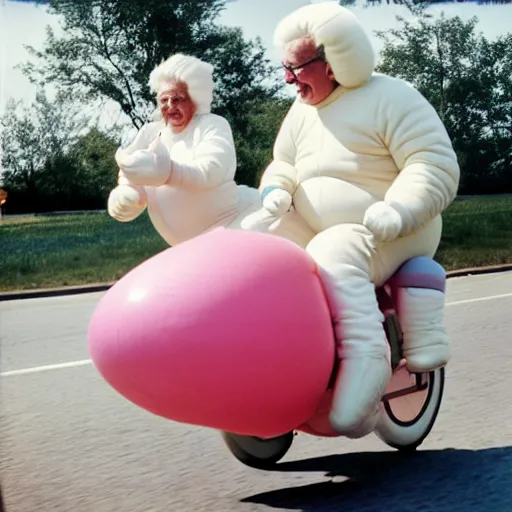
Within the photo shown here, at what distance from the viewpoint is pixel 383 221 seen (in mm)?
1859

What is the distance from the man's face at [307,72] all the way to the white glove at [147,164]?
0.23 metres

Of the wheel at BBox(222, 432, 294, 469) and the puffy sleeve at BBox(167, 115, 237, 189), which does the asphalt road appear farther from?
the puffy sleeve at BBox(167, 115, 237, 189)

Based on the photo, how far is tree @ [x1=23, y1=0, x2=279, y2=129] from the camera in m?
1.90

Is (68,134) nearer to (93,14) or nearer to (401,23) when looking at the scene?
(93,14)

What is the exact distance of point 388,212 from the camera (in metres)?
1.86

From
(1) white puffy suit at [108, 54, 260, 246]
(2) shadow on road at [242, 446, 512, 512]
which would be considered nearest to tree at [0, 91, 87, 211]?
(1) white puffy suit at [108, 54, 260, 246]

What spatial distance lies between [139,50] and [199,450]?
2.11 ft

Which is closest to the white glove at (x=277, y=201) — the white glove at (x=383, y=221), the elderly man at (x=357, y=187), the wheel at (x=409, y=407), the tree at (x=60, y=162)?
the elderly man at (x=357, y=187)

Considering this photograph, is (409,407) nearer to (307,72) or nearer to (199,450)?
(199,450)

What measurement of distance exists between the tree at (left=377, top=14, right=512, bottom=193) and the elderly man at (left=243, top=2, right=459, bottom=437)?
0.07m

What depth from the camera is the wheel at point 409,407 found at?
6.68 feet

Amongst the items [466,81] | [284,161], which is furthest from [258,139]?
[466,81]

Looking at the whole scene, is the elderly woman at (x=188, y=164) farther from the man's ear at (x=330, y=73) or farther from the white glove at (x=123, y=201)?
the man's ear at (x=330, y=73)

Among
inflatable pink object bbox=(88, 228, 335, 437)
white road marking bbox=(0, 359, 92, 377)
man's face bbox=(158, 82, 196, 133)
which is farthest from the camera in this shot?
man's face bbox=(158, 82, 196, 133)
